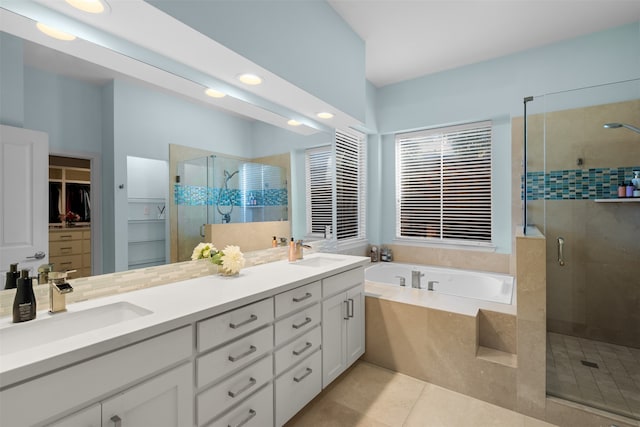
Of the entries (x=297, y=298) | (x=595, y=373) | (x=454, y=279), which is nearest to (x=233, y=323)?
(x=297, y=298)

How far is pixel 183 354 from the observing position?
3.83 feet

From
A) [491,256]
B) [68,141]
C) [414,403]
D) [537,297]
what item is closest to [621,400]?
[537,297]

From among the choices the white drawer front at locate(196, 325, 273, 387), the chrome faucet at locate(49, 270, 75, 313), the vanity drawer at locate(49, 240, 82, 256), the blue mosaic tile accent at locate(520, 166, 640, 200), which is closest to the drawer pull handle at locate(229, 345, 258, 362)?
the white drawer front at locate(196, 325, 273, 387)

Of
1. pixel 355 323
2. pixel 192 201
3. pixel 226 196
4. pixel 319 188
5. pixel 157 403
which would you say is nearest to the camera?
pixel 157 403

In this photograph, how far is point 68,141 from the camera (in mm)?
1274

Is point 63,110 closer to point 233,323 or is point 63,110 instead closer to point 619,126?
point 233,323

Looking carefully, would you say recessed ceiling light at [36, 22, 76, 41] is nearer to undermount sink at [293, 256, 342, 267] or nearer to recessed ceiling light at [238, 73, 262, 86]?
recessed ceiling light at [238, 73, 262, 86]

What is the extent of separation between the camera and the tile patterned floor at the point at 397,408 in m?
1.82

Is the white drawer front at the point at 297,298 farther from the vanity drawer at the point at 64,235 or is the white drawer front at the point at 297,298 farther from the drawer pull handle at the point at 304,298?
the vanity drawer at the point at 64,235

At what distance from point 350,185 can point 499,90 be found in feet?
6.18

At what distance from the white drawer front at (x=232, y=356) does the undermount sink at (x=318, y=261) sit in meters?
0.87

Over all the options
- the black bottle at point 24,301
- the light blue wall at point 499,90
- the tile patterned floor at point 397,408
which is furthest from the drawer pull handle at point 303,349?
the light blue wall at point 499,90

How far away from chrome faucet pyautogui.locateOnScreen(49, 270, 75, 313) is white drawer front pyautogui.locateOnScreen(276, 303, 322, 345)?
3.10 feet

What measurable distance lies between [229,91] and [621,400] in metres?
3.06
